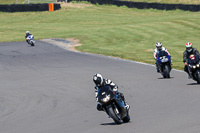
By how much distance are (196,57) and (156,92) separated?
91.6 inches

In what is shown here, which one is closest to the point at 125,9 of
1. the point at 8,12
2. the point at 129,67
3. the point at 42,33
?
the point at 8,12

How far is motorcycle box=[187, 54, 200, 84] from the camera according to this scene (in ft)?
55.7

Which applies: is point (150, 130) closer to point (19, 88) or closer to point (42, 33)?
point (19, 88)

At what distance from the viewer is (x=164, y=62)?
19.5 metres

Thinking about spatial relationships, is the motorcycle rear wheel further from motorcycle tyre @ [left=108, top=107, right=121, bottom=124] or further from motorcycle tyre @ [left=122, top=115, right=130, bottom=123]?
motorcycle tyre @ [left=108, top=107, right=121, bottom=124]

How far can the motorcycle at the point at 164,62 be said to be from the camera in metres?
19.4

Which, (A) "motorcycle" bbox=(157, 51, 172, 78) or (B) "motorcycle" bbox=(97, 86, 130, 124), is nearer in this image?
(B) "motorcycle" bbox=(97, 86, 130, 124)

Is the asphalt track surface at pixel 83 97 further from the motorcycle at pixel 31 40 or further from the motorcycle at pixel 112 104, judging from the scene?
the motorcycle at pixel 31 40

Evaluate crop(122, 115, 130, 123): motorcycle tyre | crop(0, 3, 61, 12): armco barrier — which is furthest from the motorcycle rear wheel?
crop(0, 3, 61, 12): armco barrier

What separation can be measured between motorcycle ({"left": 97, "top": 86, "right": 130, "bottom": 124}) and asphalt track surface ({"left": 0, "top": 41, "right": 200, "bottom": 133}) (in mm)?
234

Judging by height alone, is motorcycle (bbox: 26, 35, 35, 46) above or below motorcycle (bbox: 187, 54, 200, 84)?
below

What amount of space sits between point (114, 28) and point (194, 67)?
31.1 metres

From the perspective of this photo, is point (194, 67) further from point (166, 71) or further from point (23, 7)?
point (23, 7)

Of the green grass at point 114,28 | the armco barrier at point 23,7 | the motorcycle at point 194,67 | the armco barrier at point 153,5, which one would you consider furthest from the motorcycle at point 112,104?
the armco barrier at point 23,7
